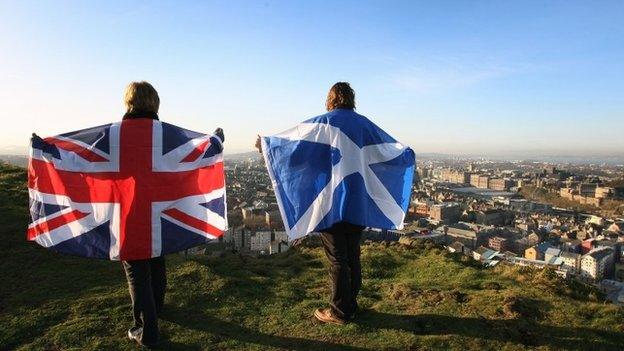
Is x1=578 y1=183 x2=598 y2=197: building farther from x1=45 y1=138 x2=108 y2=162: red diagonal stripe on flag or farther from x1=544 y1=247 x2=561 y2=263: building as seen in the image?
x1=45 y1=138 x2=108 y2=162: red diagonal stripe on flag

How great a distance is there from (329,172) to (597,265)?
92.8 feet

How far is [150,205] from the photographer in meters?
3.54

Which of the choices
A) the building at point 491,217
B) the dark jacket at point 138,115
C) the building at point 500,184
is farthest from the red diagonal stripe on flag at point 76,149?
the building at point 500,184

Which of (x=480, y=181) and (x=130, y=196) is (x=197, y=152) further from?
(x=480, y=181)

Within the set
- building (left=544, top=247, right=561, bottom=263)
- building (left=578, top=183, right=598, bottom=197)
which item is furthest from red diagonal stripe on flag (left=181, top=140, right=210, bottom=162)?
building (left=578, top=183, right=598, bottom=197)

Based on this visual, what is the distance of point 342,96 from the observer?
12.9ft

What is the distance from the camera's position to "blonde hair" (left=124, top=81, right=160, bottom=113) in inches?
137

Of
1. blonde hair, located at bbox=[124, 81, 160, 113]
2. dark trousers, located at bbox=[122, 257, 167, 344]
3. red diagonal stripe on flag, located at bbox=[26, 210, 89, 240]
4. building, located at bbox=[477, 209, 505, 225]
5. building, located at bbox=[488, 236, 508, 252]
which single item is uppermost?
blonde hair, located at bbox=[124, 81, 160, 113]

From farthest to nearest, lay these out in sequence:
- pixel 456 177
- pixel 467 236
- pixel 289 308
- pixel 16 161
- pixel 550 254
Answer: pixel 456 177 → pixel 467 236 → pixel 550 254 → pixel 16 161 → pixel 289 308

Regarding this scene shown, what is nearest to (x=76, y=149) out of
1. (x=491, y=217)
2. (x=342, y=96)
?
(x=342, y=96)

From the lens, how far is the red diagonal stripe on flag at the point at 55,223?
11.9ft

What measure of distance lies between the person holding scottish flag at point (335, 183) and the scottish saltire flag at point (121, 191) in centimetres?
69

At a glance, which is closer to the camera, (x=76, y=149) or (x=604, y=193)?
(x=76, y=149)

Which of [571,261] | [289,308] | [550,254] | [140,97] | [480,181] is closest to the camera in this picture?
[140,97]
